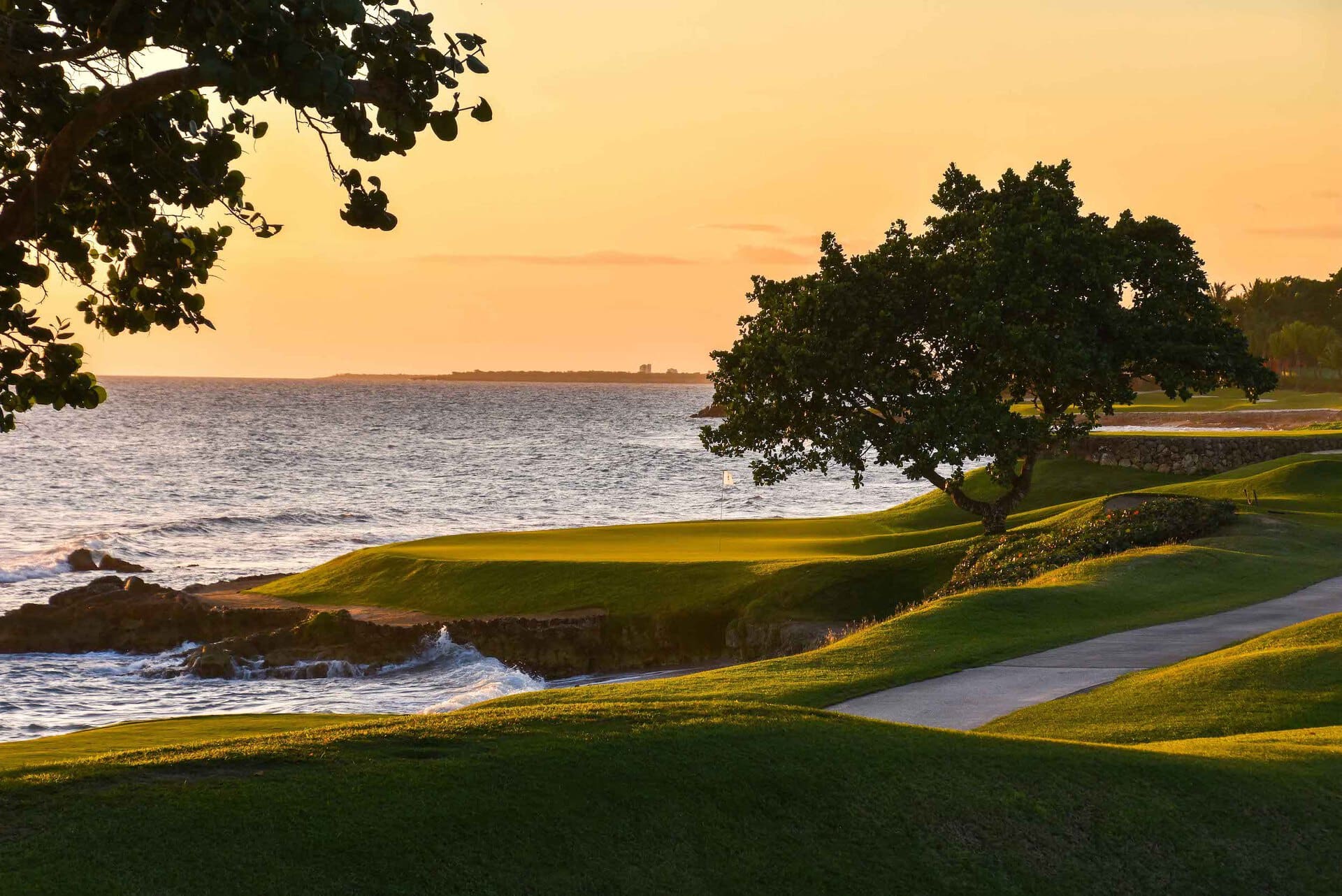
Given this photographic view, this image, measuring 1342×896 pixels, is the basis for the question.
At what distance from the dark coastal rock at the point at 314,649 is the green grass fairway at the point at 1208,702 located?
1797 cm

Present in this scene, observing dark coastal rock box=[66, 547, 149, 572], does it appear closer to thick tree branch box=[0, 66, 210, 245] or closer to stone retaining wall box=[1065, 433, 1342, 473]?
stone retaining wall box=[1065, 433, 1342, 473]

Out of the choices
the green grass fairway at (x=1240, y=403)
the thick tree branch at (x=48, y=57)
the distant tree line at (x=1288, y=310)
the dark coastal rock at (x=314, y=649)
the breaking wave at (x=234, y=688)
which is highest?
the distant tree line at (x=1288, y=310)

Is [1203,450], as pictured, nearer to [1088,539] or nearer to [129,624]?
[1088,539]

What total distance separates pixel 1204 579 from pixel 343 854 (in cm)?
1995

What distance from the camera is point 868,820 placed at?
8555 mm

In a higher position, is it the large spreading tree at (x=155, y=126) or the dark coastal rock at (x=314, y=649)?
the large spreading tree at (x=155, y=126)

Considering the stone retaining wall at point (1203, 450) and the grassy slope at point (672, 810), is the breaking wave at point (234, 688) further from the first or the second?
the stone retaining wall at point (1203, 450)

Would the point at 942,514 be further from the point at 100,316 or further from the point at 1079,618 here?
the point at 100,316

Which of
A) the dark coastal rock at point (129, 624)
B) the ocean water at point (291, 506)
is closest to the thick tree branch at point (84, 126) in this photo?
the ocean water at point (291, 506)

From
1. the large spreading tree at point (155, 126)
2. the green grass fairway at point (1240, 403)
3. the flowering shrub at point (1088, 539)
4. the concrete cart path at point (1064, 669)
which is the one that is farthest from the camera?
the green grass fairway at point (1240, 403)

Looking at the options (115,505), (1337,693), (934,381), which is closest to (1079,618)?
(1337,693)

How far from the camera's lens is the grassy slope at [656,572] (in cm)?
2945

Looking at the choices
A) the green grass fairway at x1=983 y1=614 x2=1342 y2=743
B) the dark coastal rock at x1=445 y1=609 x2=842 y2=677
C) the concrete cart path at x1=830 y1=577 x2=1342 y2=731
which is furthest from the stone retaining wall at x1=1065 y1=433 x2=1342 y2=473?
the green grass fairway at x1=983 y1=614 x2=1342 y2=743

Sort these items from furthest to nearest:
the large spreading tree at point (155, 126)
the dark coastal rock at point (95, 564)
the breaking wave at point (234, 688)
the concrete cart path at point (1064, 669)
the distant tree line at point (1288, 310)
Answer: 1. the distant tree line at point (1288, 310)
2. the dark coastal rock at point (95, 564)
3. the breaking wave at point (234, 688)
4. the concrete cart path at point (1064, 669)
5. the large spreading tree at point (155, 126)
